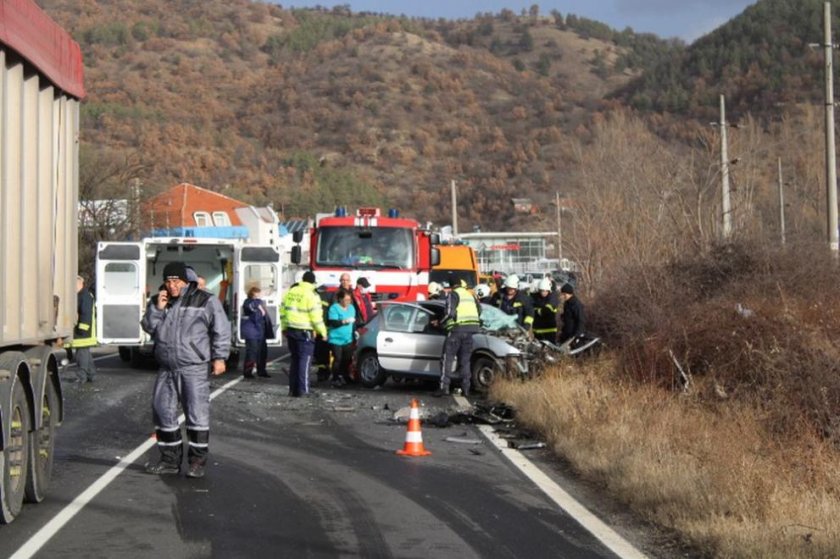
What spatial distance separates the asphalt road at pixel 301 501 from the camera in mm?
8719

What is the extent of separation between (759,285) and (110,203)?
3425 centimetres

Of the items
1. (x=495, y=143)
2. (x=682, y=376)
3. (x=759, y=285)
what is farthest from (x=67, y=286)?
(x=495, y=143)

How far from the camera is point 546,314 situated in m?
20.6

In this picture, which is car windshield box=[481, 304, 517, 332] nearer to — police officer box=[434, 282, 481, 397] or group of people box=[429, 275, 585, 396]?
group of people box=[429, 275, 585, 396]

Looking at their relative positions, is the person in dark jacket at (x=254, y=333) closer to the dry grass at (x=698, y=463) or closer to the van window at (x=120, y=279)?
the van window at (x=120, y=279)

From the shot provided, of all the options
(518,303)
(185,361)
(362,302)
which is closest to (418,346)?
(518,303)

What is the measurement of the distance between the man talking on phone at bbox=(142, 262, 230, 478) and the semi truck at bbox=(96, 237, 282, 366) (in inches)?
492

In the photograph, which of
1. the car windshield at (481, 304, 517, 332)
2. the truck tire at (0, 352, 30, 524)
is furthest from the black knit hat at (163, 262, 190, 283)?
the car windshield at (481, 304, 517, 332)

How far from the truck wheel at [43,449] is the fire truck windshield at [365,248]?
15.4 metres

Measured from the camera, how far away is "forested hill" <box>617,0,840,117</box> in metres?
86.6

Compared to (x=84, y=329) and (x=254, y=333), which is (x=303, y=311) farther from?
(x=254, y=333)

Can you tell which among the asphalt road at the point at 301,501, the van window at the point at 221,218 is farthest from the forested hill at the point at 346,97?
the asphalt road at the point at 301,501

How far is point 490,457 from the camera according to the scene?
519 inches

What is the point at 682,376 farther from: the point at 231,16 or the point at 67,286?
the point at 231,16
